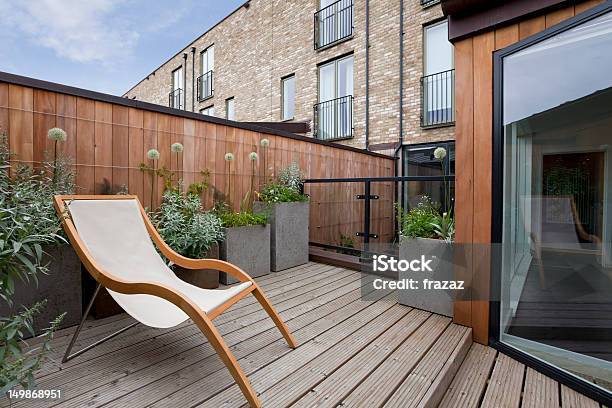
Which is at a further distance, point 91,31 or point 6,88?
point 91,31

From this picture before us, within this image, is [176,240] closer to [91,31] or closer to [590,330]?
[590,330]

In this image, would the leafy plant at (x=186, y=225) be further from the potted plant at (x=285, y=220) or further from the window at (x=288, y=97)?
the window at (x=288, y=97)

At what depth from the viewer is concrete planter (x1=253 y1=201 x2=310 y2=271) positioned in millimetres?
3568

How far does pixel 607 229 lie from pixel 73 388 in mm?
2799

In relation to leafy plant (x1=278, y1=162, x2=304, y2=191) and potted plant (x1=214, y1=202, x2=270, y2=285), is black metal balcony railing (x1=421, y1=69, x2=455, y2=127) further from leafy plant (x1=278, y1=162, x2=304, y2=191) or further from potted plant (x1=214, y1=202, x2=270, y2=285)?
potted plant (x1=214, y1=202, x2=270, y2=285)

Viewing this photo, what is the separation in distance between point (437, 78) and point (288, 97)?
14.5ft

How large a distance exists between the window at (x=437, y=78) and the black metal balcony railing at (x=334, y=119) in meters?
1.92

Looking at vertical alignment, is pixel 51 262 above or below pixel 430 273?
above

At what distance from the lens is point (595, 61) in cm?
166

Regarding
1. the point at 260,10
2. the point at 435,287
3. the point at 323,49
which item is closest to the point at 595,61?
the point at 435,287

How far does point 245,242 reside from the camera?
3230mm

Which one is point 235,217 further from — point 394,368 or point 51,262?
point 394,368

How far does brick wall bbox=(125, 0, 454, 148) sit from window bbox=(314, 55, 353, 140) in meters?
0.20

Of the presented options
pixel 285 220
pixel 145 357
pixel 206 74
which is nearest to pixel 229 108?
pixel 206 74
